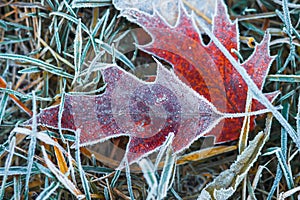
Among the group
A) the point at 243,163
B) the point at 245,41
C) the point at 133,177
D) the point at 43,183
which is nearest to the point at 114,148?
the point at 133,177

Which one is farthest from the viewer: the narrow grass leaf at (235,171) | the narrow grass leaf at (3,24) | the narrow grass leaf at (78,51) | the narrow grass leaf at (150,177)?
the narrow grass leaf at (3,24)

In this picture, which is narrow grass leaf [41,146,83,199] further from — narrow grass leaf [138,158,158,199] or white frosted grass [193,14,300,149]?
white frosted grass [193,14,300,149]

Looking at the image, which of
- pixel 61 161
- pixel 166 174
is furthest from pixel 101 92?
pixel 166 174

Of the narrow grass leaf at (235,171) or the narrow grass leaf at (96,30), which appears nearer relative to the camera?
the narrow grass leaf at (235,171)

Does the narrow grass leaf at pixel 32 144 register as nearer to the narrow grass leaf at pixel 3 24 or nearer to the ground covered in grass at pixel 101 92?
the ground covered in grass at pixel 101 92

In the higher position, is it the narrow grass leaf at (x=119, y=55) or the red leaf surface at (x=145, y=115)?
the narrow grass leaf at (x=119, y=55)

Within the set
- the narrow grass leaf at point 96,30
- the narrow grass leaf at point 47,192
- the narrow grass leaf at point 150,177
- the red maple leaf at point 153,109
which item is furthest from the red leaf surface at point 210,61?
the narrow grass leaf at point 47,192

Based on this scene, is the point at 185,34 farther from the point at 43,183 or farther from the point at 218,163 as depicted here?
the point at 43,183
